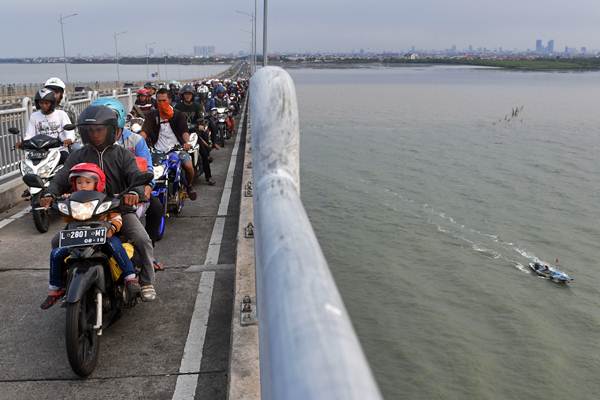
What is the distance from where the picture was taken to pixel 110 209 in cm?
421

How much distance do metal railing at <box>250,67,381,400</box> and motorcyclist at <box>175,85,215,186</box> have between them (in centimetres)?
973

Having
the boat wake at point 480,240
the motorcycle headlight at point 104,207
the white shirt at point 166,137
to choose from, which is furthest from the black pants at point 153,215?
the boat wake at point 480,240

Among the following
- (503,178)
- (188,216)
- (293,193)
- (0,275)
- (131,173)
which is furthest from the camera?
(503,178)

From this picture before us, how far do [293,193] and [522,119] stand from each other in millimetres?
44149

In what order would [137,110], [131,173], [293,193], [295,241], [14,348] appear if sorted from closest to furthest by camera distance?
1. [295,241]
2. [293,193]
3. [14,348]
4. [131,173]
5. [137,110]

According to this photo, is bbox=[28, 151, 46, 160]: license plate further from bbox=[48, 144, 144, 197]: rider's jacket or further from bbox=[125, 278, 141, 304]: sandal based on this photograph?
bbox=[125, 278, 141, 304]: sandal

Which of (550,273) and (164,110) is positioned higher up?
(164,110)

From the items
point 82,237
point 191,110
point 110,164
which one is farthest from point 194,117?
point 82,237

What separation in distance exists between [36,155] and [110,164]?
3.56m

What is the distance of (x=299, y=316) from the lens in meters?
Result: 0.95

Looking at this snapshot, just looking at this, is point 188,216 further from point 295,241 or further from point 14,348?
point 295,241

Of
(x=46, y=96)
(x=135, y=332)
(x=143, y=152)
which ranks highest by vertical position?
(x=46, y=96)

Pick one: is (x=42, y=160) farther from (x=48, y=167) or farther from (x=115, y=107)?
(x=115, y=107)

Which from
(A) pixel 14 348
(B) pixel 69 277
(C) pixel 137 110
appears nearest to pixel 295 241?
(B) pixel 69 277
